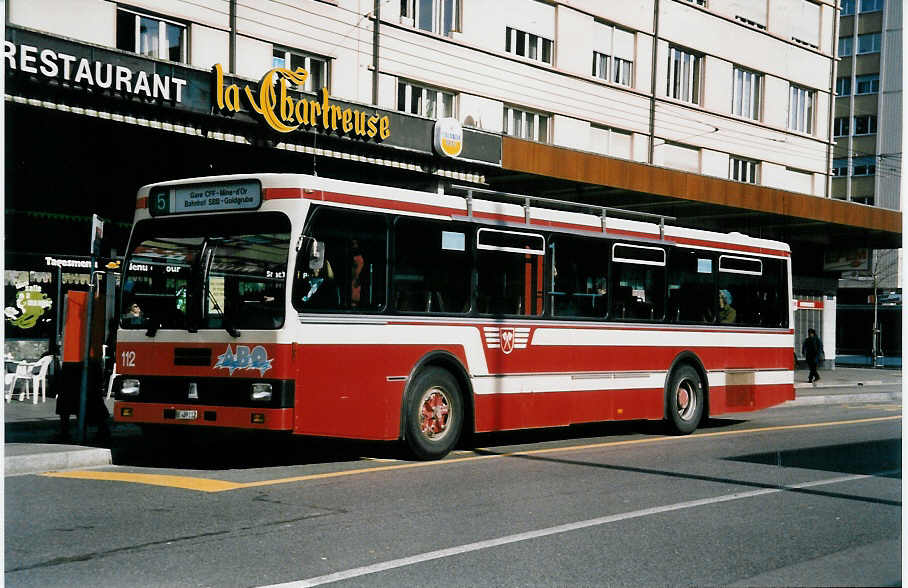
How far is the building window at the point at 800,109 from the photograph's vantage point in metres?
39.1

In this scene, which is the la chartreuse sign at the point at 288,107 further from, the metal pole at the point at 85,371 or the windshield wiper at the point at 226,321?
the windshield wiper at the point at 226,321

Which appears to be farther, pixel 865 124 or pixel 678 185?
pixel 865 124

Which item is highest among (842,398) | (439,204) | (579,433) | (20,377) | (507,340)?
(439,204)

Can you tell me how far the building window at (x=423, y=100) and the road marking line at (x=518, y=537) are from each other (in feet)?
54.3

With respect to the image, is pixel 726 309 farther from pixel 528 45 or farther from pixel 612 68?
pixel 612 68

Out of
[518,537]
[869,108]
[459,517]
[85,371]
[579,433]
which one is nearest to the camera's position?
[518,537]

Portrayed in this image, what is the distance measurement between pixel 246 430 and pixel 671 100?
83.2ft

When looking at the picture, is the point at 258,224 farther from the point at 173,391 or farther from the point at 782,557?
the point at 782,557

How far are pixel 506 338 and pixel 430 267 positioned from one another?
148 centimetres

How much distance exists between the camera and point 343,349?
10.7 meters

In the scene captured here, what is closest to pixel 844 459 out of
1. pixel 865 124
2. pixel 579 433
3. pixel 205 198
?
pixel 579 433

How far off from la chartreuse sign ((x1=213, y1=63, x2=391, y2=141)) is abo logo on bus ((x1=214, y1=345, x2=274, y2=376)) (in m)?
7.80

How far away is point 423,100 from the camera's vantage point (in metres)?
25.3

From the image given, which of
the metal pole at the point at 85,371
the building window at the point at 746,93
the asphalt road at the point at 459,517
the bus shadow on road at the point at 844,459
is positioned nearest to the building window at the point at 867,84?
the building window at the point at 746,93
